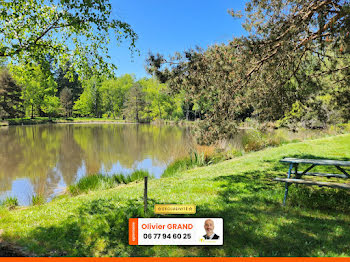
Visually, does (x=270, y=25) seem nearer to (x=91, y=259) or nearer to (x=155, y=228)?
(x=155, y=228)

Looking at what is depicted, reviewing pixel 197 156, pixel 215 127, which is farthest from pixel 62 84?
pixel 215 127

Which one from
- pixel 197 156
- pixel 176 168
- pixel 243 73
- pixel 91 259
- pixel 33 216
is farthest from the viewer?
pixel 197 156

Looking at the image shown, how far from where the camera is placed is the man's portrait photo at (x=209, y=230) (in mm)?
3400

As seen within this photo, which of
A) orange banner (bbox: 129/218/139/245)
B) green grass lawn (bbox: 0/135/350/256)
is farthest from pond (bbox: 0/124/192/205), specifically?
orange banner (bbox: 129/218/139/245)

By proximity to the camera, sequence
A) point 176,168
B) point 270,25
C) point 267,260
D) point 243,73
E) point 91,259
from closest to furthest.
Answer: point 267,260
point 91,259
point 270,25
point 243,73
point 176,168

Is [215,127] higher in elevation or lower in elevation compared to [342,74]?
lower

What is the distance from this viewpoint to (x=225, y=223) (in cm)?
393

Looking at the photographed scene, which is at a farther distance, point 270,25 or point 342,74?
point 342,74

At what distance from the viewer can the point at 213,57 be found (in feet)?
21.9

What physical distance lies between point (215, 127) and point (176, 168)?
4603 millimetres

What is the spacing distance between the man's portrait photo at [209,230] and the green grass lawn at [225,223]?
16cm

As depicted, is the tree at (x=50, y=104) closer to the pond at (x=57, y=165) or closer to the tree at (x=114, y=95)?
the tree at (x=114, y=95)

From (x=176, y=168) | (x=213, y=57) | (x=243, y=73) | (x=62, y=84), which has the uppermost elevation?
(x=62, y=84)

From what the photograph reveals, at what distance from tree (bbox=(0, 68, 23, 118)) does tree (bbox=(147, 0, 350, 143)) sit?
44424mm
